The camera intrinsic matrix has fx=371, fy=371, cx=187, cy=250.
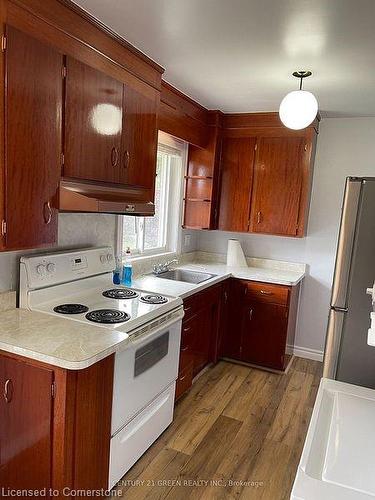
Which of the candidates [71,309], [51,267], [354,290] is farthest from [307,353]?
[51,267]

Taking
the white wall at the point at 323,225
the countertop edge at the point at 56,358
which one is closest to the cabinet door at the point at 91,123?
the countertop edge at the point at 56,358

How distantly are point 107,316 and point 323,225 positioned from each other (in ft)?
8.19

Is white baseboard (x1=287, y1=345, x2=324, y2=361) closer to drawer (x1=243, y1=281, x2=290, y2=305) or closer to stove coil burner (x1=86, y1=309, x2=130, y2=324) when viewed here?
drawer (x1=243, y1=281, x2=290, y2=305)

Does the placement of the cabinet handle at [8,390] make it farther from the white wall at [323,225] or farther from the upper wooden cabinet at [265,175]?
the white wall at [323,225]

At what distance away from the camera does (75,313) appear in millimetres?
1939

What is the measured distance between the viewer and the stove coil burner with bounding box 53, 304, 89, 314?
1.95 metres

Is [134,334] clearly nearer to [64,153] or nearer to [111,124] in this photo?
[64,153]

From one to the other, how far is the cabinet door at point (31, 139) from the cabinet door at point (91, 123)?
0.07m

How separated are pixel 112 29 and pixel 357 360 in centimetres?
208

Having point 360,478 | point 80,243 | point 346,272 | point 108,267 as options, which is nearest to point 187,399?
point 108,267

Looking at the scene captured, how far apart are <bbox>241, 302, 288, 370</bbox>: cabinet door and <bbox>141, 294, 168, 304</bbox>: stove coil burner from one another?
132 cm

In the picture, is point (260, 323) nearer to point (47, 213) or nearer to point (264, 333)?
point (264, 333)

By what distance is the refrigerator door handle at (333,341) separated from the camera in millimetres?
1849

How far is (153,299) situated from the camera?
7.50 ft
